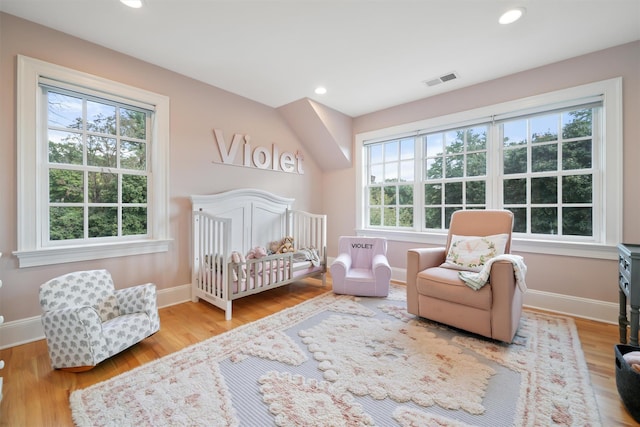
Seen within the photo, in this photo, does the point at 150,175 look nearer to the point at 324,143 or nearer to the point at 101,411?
the point at 101,411

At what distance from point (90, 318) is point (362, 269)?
97.5 inches

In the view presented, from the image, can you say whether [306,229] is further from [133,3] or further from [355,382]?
[133,3]

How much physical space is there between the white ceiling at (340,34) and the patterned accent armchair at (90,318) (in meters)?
1.87

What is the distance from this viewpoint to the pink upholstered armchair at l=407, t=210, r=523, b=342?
1.86 m

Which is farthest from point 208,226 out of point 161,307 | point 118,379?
point 118,379

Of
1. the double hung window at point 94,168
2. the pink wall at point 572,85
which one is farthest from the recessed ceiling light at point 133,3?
the pink wall at point 572,85

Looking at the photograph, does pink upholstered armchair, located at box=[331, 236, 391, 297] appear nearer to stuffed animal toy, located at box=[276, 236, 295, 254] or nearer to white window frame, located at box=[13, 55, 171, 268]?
stuffed animal toy, located at box=[276, 236, 295, 254]

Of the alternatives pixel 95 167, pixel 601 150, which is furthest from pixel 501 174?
pixel 95 167

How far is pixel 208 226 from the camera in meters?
2.63

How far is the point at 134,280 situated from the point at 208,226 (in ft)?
2.64

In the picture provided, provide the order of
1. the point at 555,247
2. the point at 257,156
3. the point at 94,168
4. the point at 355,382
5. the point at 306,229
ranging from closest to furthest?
the point at 355,382, the point at 94,168, the point at 555,247, the point at 257,156, the point at 306,229

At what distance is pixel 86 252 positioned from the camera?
2197mm

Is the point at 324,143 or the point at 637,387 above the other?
the point at 324,143

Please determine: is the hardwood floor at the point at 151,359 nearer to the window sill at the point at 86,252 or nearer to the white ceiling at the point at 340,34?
the window sill at the point at 86,252
